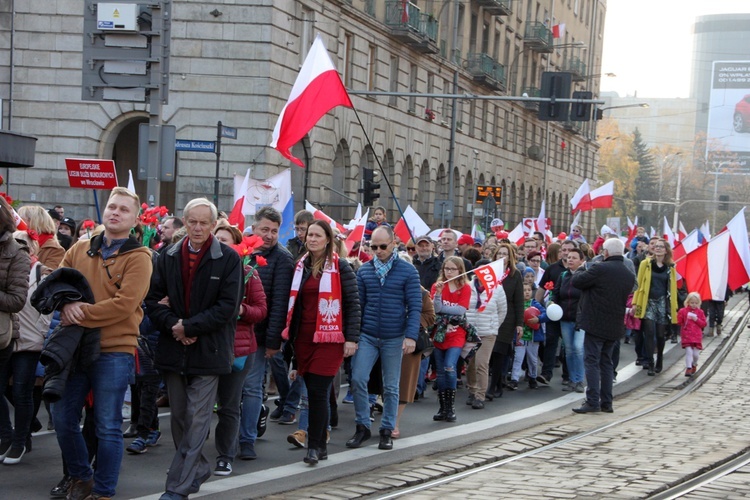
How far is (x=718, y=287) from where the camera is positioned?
59.8 ft

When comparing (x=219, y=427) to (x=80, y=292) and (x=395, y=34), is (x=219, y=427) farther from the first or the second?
(x=395, y=34)

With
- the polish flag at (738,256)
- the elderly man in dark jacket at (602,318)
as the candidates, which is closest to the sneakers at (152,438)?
the elderly man in dark jacket at (602,318)

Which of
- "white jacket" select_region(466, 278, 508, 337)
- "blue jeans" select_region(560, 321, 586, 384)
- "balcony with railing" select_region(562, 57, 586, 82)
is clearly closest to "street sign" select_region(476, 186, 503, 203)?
"blue jeans" select_region(560, 321, 586, 384)

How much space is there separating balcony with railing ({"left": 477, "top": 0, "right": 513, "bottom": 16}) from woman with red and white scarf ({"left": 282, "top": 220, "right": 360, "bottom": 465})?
38857mm

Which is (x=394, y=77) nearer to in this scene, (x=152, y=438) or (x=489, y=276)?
(x=489, y=276)

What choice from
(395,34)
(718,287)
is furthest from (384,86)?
(718,287)

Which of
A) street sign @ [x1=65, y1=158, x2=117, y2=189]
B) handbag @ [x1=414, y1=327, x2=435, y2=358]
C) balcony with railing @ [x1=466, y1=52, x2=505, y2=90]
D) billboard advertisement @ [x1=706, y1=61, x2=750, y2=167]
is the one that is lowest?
handbag @ [x1=414, y1=327, x2=435, y2=358]

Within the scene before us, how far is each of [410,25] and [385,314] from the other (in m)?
27.8

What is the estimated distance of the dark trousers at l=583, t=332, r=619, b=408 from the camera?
12148 millimetres

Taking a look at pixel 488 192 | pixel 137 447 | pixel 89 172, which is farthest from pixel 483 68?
pixel 137 447

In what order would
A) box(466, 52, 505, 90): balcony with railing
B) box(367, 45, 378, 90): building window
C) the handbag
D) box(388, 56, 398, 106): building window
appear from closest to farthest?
1. the handbag
2. box(367, 45, 378, 90): building window
3. box(388, 56, 398, 106): building window
4. box(466, 52, 505, 90): balcony with railing

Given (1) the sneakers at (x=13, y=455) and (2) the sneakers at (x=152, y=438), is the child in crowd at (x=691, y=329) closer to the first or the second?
(2) the sneakers at (x=152, y=438)

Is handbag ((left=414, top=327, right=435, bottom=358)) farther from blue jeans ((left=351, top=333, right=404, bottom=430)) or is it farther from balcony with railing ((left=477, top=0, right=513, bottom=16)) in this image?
balcony with railing ((left=477, top=0, right=513, bottom=16))

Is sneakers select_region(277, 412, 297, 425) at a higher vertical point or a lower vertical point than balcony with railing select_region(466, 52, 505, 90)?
lower
